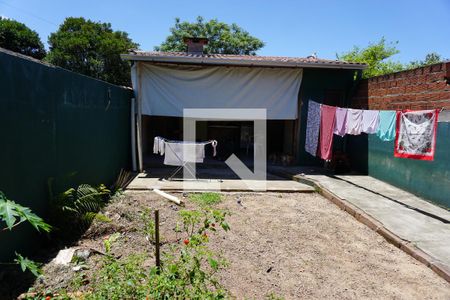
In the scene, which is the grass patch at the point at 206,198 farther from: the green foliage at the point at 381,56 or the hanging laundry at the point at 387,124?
the green foliage at the point at 381,56

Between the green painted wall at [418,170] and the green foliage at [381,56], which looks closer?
the green painted wall at [418,170]

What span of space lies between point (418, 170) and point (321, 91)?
3709 mm

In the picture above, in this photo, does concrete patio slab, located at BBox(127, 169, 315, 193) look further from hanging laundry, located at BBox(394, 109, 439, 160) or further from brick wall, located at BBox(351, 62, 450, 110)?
brick wall, located at BBox(351, 62, 450, 110)

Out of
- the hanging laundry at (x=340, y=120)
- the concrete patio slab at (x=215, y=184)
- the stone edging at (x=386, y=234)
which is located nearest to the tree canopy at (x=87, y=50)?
the concrete patio slab at (x=215, y=184)

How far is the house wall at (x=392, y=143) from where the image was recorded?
5.66 meters

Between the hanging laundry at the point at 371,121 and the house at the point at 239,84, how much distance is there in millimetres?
2382

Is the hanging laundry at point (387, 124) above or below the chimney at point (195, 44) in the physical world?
below

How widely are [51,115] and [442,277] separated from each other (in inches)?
196

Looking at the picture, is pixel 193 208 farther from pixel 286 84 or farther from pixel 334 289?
pixel 286 84

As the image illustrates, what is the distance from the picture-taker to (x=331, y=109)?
738 cm

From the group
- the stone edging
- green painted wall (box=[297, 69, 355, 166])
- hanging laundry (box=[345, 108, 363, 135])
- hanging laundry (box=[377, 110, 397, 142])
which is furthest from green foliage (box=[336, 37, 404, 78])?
the stone edging

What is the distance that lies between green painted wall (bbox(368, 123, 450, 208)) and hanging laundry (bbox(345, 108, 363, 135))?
1.09 m

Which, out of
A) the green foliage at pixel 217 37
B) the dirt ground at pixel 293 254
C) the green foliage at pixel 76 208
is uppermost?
the green foliage at pixel 217 37

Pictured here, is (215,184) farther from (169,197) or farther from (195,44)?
(195,44)
